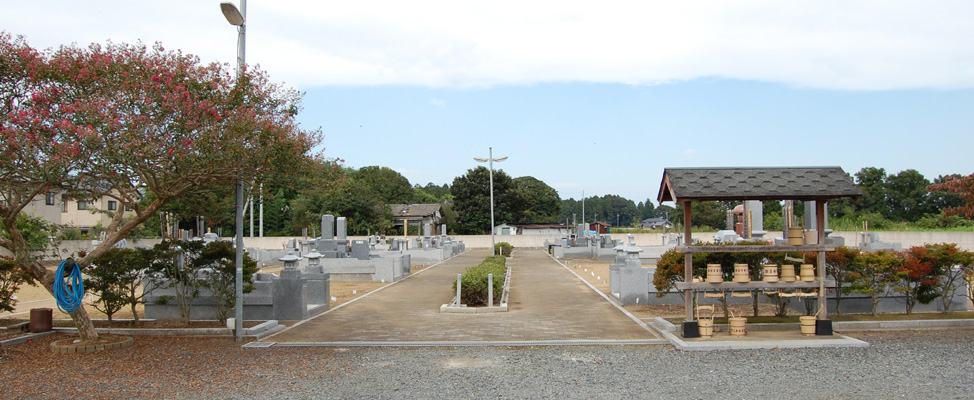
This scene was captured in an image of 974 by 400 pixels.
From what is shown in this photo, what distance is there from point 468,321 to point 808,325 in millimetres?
5844

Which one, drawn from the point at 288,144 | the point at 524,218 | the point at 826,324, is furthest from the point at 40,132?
the point at 524,218

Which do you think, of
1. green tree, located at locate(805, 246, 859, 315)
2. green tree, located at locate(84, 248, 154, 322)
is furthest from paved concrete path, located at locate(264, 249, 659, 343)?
green tree, located at locate(805, 246, 859, 315)

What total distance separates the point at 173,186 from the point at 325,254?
15806 millimetres

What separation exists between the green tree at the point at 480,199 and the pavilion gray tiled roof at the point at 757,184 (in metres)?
54.2

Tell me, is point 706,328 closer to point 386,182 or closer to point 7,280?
point 7,280

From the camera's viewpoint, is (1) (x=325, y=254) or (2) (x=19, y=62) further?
(1) (x=325, y=254)

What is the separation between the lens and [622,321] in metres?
12.2

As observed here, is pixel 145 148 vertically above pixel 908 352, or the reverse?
pixel 145 148

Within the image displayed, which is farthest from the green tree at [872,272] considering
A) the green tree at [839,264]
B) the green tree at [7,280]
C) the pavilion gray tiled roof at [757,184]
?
the green tree at [7,280]

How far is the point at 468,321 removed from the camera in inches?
489

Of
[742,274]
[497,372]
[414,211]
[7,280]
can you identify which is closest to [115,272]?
[7,280]

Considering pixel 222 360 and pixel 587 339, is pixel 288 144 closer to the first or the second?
pixel 222 360

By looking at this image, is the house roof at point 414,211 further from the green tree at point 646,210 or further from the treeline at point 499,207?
the green tree at point 646,210

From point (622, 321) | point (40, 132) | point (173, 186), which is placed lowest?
point (622, 321)
